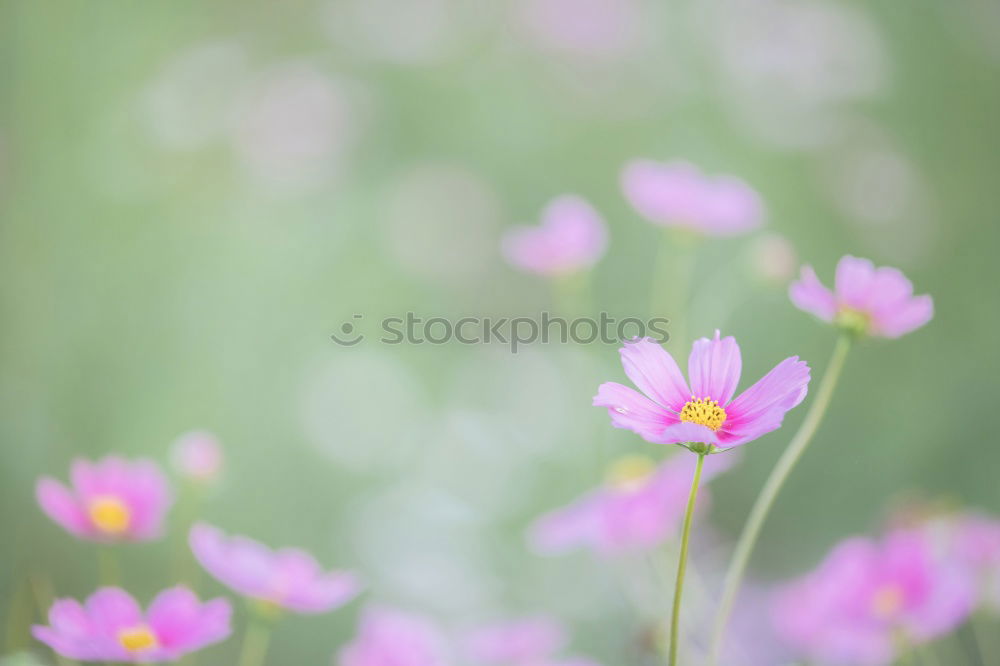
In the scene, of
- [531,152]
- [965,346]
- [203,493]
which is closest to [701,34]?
[531,152]

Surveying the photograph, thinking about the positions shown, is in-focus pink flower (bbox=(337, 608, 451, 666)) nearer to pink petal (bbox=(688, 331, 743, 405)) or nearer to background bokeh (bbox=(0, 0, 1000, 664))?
pink petal (bbox=(688, 331, 743, 405))

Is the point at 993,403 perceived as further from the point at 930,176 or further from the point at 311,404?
the point at 311,404

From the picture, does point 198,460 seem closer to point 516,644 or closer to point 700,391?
point 516,644

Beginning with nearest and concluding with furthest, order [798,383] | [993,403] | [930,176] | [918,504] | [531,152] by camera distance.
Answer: [798,383]
[918,504]
[993,403]
[930,176]
[531,152]

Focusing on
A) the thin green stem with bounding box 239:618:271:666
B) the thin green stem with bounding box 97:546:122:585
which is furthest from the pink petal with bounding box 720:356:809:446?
the thin green stem with bounding box 97:546:122:585

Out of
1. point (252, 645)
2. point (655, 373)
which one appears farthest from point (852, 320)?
point (252, 645)
